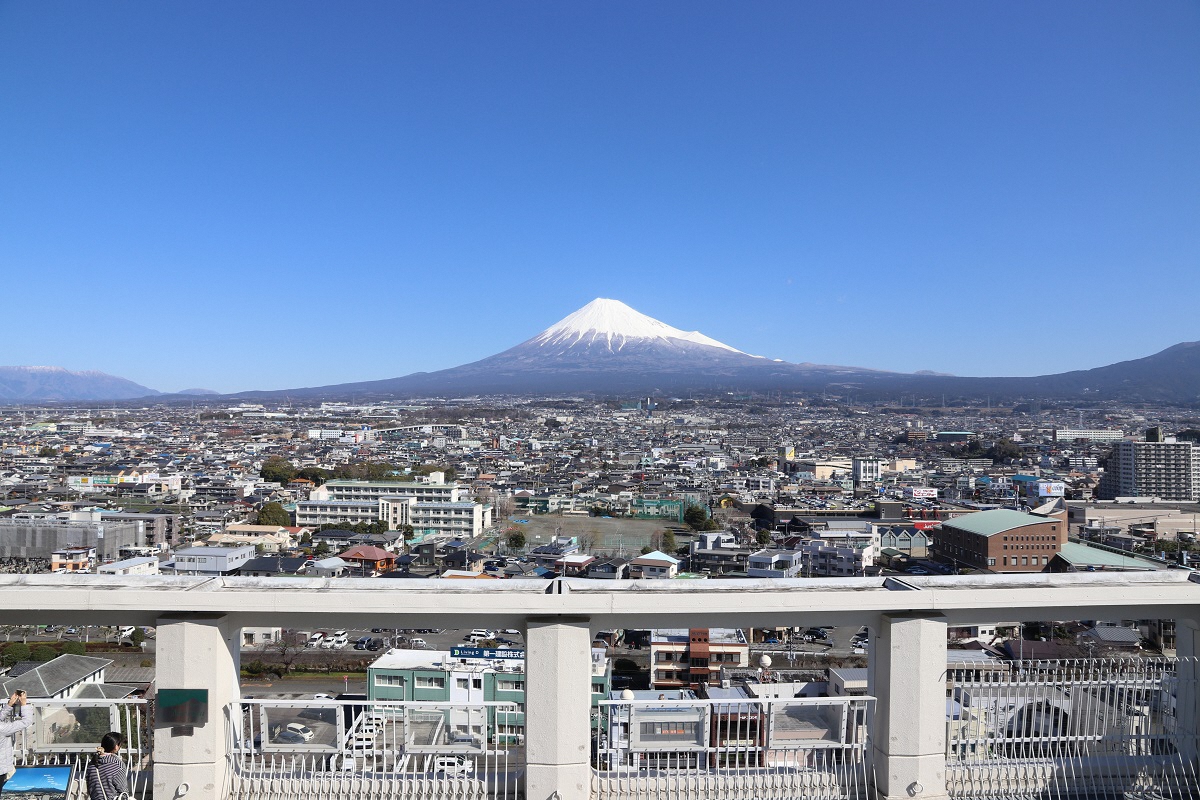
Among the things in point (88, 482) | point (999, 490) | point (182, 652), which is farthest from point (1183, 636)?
point (88, 482)

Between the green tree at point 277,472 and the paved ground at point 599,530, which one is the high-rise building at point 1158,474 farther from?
the green tree at point 277,472

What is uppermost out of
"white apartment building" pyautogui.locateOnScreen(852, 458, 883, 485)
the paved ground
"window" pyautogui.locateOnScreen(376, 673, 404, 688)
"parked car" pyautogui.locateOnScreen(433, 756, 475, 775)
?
"parked car" pyautogui.locateOnScreen(433, 756, 475, 775)

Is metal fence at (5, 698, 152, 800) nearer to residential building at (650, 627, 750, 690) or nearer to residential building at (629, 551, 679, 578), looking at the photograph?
residential building at (650, 627, 750, 690)

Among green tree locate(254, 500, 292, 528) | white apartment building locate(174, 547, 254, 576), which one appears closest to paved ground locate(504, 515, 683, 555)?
green tree locate(254, 500, 292, 528)

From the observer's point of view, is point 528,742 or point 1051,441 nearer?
point 528,742

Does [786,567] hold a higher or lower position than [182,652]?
lower

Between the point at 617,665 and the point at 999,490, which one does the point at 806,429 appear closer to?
the point at 999,490

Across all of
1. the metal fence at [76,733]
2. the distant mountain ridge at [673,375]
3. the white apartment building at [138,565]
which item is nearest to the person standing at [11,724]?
the metal fence at [76,733]
